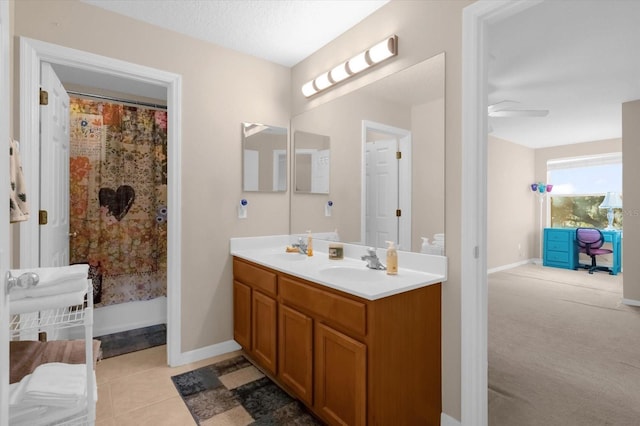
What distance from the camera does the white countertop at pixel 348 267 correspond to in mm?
1525

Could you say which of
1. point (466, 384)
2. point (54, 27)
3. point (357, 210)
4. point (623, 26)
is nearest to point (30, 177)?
point (54, 27)

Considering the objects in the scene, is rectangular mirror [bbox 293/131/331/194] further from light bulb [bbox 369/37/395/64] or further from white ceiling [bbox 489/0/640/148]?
white ceiling [bbox 489/0/640/148]

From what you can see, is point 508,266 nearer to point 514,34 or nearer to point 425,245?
point 514,34

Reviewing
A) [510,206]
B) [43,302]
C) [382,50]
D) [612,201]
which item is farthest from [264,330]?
[612,201]

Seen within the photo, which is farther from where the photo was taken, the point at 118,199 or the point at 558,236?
the point at 558,236

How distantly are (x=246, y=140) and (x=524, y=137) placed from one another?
218 inches

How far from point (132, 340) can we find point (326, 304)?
2.22 meters

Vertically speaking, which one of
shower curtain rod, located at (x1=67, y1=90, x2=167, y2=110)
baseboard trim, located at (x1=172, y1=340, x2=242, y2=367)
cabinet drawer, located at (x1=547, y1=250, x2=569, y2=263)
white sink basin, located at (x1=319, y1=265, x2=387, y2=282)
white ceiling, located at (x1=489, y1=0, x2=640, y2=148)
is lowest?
baseboard trim, located at (x1=172, y1=340, x2=242, y2=367)

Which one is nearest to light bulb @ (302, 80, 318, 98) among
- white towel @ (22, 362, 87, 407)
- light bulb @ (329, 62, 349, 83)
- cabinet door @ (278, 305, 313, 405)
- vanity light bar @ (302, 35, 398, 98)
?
vanity light bar @ (302, 35, 398, 98)

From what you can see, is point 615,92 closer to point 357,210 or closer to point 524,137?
point 524,137

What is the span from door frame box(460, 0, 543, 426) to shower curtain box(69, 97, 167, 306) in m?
2.86

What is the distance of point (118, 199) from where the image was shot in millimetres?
3061

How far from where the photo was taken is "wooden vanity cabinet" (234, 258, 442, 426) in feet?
4.64

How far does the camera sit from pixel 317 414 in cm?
171
